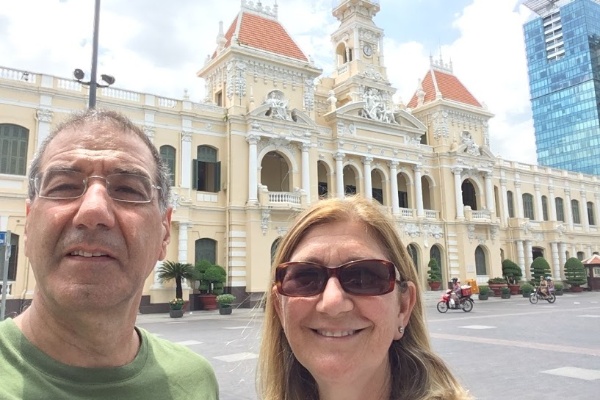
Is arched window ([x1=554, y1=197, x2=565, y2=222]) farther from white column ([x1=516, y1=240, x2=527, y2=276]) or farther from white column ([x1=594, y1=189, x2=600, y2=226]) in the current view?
white column ([x1=516, y1=240, x2=527, y2=276])

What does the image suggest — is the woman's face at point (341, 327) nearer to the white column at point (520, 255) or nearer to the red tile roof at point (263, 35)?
the red tile roof at point (263, 35)

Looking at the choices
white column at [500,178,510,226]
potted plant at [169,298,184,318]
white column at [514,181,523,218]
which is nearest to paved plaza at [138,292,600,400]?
potted plant at [169,298,184,318]

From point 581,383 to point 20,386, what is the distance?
695 cm

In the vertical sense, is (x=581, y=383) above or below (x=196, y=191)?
below

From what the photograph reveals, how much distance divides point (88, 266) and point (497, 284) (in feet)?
107

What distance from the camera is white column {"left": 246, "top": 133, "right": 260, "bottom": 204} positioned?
24031 millimetres

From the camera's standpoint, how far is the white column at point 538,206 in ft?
128

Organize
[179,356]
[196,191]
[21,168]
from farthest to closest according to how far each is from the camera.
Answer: [196,191], [21,168], [179,356]

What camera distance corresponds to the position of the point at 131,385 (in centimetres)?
167

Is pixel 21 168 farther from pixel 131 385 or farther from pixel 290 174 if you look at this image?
pixel 131 385

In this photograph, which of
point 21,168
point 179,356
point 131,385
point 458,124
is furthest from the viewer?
point 458,124

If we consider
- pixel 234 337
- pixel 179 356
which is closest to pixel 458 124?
pixel 234 337

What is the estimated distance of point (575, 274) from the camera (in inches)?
1393

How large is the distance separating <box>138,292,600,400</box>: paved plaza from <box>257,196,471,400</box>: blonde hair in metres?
0.55
